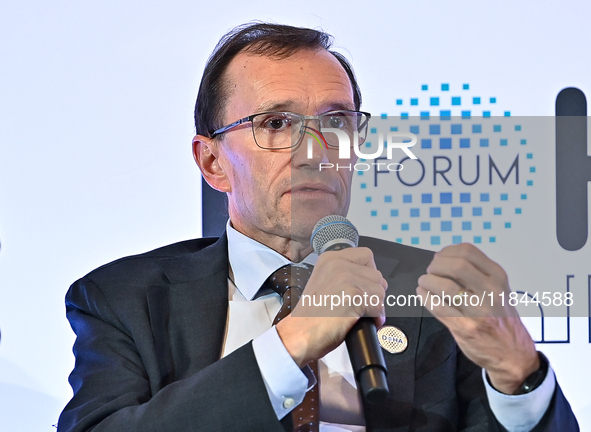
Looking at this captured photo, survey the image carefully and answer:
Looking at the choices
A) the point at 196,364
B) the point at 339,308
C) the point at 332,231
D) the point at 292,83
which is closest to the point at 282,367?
the point at 339,308

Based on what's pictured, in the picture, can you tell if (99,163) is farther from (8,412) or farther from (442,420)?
(442,420)

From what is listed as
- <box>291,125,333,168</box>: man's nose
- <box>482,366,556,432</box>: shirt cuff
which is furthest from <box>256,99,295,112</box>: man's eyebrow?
<box>482,366,556,432</box>: shirt cuff

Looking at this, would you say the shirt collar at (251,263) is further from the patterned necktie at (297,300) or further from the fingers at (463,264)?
the fingers at (463,264)

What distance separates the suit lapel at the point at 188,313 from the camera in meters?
1.65

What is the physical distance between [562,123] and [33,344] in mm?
1916

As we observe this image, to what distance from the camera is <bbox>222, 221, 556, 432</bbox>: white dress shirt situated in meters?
1.33

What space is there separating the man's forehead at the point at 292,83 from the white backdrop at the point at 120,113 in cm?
37

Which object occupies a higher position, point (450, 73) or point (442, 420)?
point (450, 73)

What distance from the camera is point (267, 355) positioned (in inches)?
52.4

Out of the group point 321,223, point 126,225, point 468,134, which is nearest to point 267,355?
point 321,223

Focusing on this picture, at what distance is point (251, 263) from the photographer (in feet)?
6.08

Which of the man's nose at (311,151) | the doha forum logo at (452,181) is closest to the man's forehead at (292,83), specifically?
the man's nose at (311,151)

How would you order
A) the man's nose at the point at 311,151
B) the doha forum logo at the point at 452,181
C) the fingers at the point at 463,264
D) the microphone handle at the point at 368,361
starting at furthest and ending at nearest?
the man's nose at the point at 311,151, the doha forum logo at the point at 452,181, the fingers at the point at 463,264, the microphone handle at the point at 368,361

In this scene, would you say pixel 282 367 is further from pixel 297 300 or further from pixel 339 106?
pixel 339 106
